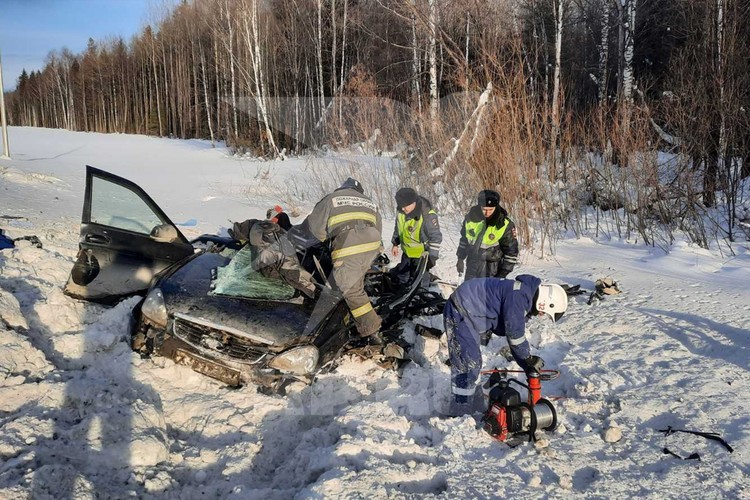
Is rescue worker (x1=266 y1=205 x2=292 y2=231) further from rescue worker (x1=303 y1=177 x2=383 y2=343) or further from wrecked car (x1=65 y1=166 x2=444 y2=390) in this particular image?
rescue worker (x1=303 y1=177 x2=383 y2=343)

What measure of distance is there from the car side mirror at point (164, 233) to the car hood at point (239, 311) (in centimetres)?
96

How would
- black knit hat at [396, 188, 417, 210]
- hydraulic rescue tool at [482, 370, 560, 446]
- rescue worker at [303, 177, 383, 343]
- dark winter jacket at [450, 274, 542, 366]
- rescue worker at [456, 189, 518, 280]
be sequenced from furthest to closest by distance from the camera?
black knit hat at [396, 188, 417, 210]
rescue worker at [456, 189, 518, 280]
rescue worker at [303, 177, 383, 343]
dark winter jacket at [450, 274, 542, 366]
hydraulic rescue tool at [482, 370, 560, 446]

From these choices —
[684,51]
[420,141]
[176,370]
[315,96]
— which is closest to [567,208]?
[420,141]

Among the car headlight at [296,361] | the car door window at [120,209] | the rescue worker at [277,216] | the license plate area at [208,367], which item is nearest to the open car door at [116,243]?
the car door window at [120,209]

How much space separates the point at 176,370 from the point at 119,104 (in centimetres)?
5702

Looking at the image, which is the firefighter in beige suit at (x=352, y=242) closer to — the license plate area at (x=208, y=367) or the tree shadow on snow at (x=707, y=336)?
the license plate area at (x=208, y=367)

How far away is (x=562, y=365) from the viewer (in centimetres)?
463

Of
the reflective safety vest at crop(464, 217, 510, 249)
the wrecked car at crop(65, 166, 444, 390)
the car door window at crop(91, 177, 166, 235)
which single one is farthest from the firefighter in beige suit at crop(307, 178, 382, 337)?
the car door window at crop(91, 177, 166, 235)

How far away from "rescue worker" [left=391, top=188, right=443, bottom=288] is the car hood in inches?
81.0

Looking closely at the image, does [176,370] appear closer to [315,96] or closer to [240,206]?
[240,206]

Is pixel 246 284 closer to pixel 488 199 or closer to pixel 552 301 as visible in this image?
pixel 552 301

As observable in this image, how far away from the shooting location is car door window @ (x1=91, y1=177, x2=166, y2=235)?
16.2 feet

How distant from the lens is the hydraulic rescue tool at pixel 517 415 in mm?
3490

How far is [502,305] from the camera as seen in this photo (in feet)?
13.0
